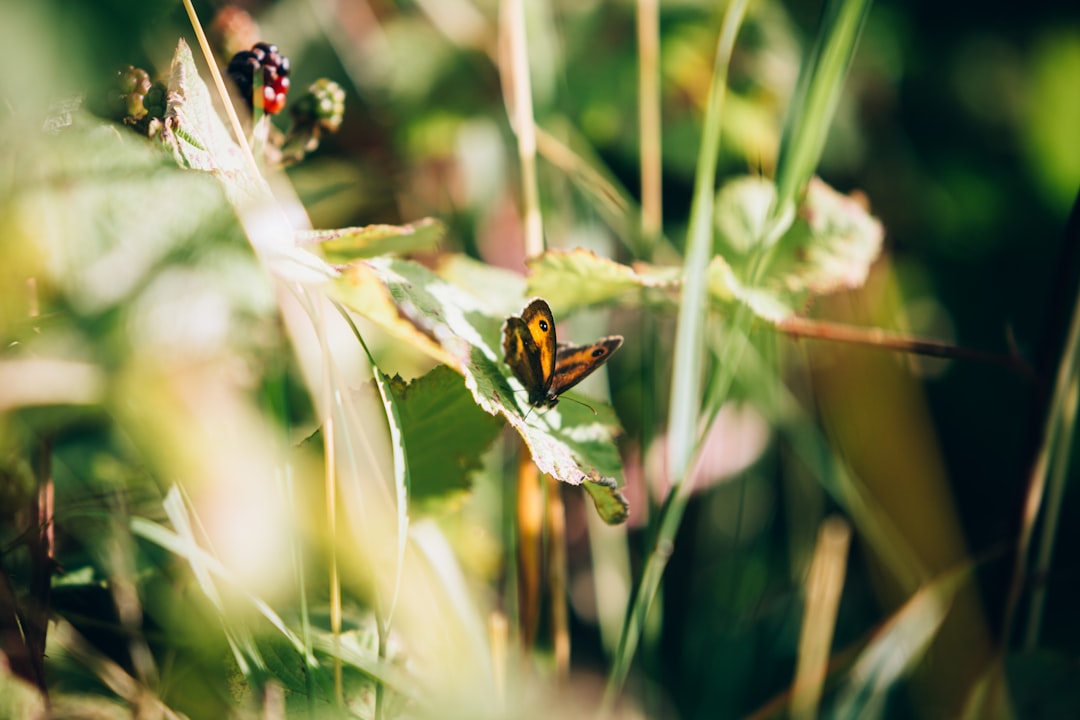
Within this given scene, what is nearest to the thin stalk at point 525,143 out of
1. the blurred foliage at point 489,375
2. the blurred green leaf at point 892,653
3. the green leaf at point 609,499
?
the blurred foliage at point 489,375

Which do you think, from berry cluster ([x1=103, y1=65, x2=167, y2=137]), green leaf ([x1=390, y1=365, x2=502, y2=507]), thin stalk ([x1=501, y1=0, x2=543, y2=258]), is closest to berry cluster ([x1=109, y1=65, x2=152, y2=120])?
berry cluster ([x1=103, y1=65, x2=167, y2=137])

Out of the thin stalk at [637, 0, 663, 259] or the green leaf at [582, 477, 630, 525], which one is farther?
the thin stalk at [637, 0, 663, 259]

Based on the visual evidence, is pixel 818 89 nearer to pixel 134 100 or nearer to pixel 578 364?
pixel 578 364

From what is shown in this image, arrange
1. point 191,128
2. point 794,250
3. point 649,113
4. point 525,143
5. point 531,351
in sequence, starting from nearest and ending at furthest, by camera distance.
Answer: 1. point 191,128
2. point 531,351
3. point 794,250
4. point 525,143
5. point 649,113

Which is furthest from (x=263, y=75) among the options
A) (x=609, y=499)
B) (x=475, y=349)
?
(x=609, y=499)

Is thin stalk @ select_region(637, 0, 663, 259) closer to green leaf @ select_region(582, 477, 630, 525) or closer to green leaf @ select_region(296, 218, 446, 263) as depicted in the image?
green leaf @ select_region(296, 218, 446, 263)

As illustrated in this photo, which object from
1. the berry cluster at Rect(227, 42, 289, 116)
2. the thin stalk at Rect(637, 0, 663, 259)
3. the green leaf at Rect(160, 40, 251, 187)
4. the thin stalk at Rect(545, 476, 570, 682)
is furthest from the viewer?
the thin stalk at Rect(637, 0, 663, 259)
